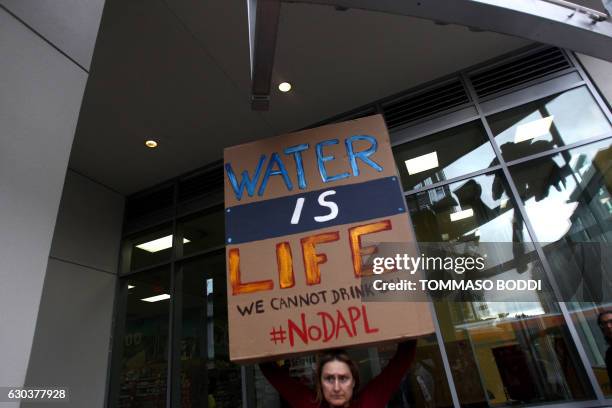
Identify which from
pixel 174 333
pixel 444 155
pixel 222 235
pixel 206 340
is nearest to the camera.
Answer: pixel 444 155

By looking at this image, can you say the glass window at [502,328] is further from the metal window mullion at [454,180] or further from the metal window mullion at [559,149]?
the metal window mullion at [559,149]

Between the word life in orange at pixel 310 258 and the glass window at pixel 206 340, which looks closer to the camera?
the word life in orange at pixel 310 258

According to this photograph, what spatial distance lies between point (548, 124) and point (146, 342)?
5561mm

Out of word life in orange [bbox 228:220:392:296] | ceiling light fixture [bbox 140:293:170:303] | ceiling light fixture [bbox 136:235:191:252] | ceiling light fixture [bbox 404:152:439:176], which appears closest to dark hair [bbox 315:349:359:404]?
word life in orange [bbox 228:220:392:296]

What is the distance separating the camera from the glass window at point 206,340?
4.48m

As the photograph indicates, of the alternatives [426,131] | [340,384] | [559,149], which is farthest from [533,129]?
[340,384]

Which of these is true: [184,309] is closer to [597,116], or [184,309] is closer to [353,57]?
[353,57]

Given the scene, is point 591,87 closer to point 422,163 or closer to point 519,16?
point 422,163

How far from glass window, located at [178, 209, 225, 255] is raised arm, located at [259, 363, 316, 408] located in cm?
344

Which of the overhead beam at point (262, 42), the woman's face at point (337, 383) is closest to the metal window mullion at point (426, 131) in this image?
the overhead beam at point (262, 42)

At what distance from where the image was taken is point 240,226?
1878 mm

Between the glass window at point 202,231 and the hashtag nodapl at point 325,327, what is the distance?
142 inches

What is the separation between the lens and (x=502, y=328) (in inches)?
143

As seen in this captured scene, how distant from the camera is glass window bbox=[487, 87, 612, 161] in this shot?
3.95m
